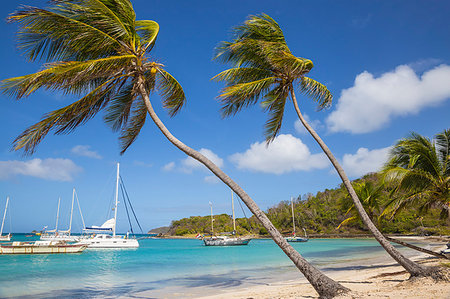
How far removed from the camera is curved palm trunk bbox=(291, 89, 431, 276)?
769cm

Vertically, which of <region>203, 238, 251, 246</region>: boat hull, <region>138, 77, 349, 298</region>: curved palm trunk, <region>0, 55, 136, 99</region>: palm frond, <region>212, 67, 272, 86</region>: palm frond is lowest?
<region>203, 238, 251, 246</region>: boat hull

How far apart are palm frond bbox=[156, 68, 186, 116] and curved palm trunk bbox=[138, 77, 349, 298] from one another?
52.1 inches

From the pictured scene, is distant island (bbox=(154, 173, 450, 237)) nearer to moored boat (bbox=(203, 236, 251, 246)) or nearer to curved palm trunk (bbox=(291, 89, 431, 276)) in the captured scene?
moored boat (bbox=(203, 236, 251, 246))

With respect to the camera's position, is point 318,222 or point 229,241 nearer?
point 229,241

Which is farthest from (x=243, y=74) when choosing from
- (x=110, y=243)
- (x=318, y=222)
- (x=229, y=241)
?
(x=318, y=222)

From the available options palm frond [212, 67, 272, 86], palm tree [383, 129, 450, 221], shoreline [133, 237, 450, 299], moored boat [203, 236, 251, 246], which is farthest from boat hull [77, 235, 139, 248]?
palm frond [212, 67, 272, 86]

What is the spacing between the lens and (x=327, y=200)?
88.5 meters

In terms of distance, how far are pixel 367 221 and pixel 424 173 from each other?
15.1 feet

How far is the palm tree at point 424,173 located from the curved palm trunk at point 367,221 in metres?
3.24

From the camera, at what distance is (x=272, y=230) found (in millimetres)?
6418

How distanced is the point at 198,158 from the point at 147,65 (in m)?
2.67

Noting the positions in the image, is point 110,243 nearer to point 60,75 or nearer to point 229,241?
point 229,241

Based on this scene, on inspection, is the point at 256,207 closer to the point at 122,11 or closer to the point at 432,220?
the point at 122,11

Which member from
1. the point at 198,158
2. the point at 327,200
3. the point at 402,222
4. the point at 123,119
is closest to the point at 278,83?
the point at 198,158
